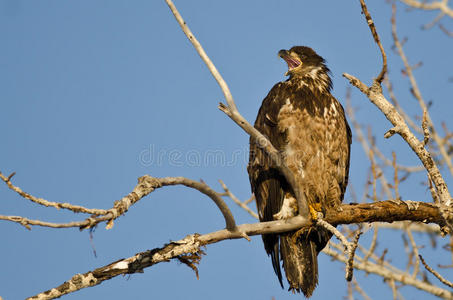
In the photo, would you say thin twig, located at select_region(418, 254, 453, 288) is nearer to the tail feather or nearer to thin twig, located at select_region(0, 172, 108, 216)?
the tail feather

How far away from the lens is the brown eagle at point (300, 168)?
18.2ft

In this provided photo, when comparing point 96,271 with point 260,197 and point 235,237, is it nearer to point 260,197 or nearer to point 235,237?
point 235,237

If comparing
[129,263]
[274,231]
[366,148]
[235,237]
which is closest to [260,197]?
[274,231]

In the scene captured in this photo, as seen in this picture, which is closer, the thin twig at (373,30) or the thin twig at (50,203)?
the thin twig at (50,203)

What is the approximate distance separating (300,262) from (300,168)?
3.14 ft

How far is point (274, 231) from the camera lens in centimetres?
478

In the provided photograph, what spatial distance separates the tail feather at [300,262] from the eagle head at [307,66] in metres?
1.81

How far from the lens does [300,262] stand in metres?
5.60

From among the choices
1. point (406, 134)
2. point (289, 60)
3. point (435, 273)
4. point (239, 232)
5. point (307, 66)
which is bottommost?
point (435, 273)

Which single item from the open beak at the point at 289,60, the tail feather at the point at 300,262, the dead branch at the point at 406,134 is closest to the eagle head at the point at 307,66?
A: the open beak at the point at 289,60

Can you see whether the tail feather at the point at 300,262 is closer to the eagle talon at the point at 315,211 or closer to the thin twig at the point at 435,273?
the eagle talon at the point at 315,211

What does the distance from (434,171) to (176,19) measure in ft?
8.48

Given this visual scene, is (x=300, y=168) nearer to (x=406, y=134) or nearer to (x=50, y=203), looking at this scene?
(x=406, y=134)

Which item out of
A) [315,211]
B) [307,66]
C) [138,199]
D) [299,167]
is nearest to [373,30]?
[299,167]
